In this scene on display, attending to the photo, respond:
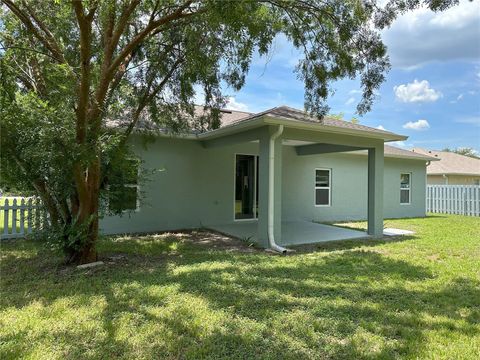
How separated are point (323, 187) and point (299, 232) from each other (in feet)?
13.3

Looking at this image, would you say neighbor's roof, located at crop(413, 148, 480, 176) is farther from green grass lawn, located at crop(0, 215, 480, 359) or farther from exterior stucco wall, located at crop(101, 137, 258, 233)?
green grass lawn, located at crop(0, 215, 480, 359)

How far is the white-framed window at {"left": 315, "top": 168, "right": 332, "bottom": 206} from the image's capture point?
1327cm

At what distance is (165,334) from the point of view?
3.28 meters

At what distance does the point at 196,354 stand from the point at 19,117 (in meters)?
4.20

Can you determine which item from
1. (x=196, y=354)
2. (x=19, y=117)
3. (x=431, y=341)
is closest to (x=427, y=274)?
(x=431, y=341)

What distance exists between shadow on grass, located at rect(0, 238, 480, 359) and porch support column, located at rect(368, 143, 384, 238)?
3.25 m

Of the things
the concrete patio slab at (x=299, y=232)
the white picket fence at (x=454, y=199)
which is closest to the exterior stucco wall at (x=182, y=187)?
the concrete patio slab at (x=299, y=232)

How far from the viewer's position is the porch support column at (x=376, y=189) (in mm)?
9383

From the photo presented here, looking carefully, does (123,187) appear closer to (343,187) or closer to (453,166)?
(343,187)

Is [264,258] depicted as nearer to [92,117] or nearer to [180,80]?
[92,117]

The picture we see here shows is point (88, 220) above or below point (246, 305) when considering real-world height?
above

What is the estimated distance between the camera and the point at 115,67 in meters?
5.59

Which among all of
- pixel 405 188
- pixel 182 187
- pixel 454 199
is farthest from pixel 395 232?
pixel 454 199

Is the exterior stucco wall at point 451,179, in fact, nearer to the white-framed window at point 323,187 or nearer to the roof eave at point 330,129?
the white-framed window at point 323,187
